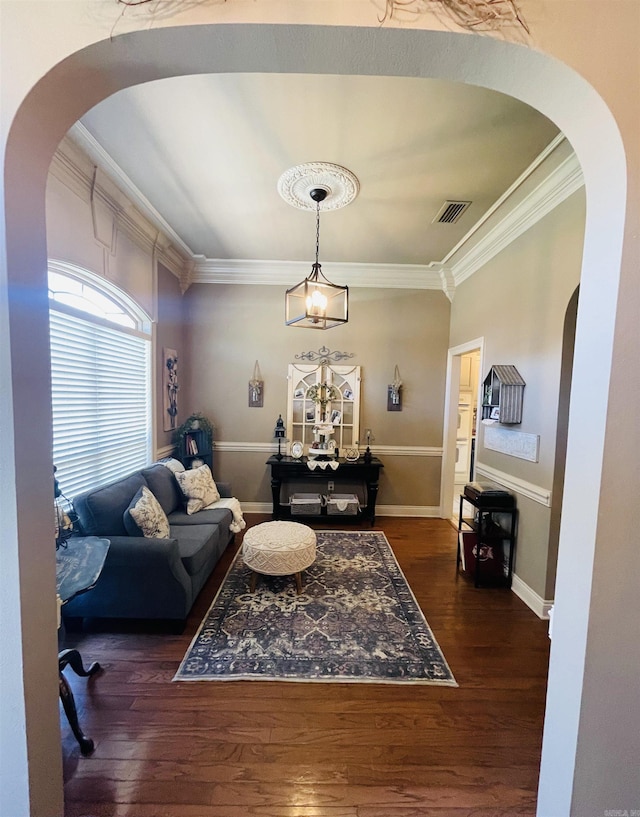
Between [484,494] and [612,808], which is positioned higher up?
[484,494]

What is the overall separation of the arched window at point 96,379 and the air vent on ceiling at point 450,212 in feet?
9.25

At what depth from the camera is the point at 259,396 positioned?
4199 mm

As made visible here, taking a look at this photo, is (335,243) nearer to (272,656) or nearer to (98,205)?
(98,205)

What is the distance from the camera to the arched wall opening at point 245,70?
0.84 meters

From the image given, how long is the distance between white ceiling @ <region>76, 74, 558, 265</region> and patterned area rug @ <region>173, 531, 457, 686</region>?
10.2ft

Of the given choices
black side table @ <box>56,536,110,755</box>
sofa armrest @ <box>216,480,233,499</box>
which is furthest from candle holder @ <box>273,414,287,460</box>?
black side table @ <box>56,536,110,755</box>

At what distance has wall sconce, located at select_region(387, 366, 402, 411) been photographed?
419 centimetres

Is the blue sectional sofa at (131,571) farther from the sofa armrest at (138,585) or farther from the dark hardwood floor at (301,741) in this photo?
the dark hardwood floor at (301,741)

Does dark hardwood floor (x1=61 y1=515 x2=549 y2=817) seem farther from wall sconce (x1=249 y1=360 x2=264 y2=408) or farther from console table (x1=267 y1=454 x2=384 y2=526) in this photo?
wall sconce (x1=249 y1=360 x2=264 y2=408)

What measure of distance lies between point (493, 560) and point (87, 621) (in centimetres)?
313

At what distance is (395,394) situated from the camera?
4188 mm

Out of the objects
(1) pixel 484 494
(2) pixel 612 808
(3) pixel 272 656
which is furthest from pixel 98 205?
(2) pixel 612 808

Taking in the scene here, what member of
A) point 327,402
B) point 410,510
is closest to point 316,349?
point 327,402

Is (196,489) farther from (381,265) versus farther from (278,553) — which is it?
(381,265)
